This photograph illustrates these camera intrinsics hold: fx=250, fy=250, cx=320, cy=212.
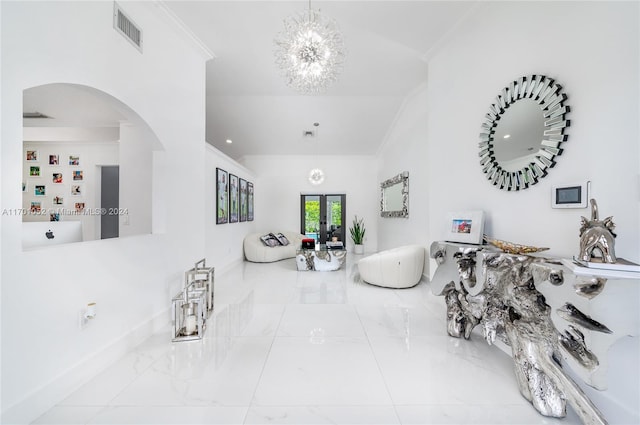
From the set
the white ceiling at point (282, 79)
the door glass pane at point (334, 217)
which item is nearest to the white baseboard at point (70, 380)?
the white ceiling at point (282, 79)

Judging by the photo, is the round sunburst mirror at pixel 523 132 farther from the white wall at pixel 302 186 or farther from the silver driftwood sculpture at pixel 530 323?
the white wall at pixel 302 186

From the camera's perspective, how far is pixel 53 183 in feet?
13.4

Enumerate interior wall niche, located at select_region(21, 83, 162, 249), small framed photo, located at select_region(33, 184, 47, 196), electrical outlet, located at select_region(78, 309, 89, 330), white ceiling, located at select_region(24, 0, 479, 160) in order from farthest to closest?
small framed photo, located at select_region(33, 184, 47, 196)
interior wall niche, located at select_region(21, 83, 162, 249)
white ceiling, located at select_region(24, 0, 479, 160)
electrical outlet, located at select_region(78, 309, 89, 330)

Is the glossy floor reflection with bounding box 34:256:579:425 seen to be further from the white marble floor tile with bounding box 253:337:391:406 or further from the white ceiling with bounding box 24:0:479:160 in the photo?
the white ceiling with bounding box 24:0:479:160

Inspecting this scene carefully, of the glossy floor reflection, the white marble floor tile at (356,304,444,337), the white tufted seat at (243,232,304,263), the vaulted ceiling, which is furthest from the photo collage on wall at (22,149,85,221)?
the white marble floor tile at (356,304,444,337)

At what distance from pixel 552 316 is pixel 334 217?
6.57m

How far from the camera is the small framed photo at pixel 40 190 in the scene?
159 inches

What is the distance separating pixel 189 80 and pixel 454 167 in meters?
3.33

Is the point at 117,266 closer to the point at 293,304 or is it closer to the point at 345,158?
the point at 293,304

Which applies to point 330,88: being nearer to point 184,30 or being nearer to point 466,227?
point 184,30

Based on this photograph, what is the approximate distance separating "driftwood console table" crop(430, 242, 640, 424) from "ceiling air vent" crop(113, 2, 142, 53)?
3379 millimetres

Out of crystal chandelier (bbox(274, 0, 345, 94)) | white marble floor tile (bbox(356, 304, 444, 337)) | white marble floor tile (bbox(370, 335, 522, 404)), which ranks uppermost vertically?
crystal chandelier (bbox(274, 0, 345, 94))

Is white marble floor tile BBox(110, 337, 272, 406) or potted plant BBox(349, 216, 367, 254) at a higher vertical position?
potted plant BBox(349, 216, 367, 254)

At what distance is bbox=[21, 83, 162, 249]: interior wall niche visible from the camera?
2781 mm
